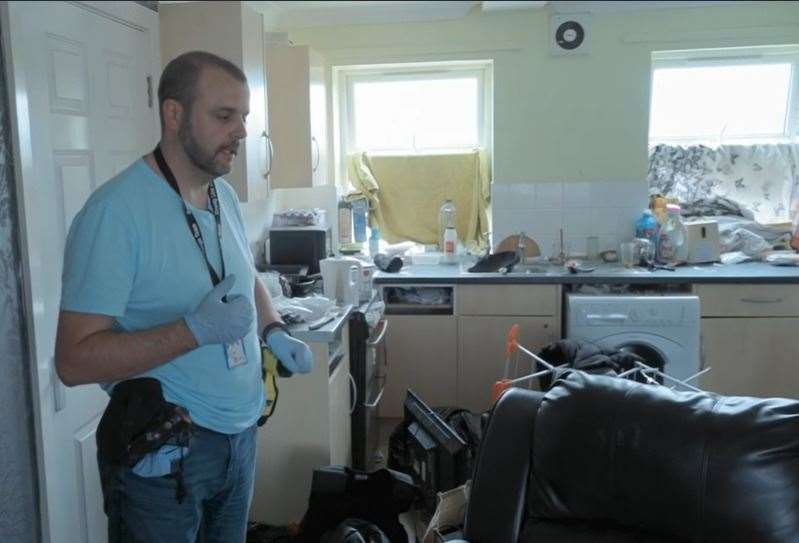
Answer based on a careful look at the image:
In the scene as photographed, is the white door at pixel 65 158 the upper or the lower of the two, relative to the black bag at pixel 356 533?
upper

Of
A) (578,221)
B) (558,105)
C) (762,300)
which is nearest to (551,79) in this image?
(558,105)

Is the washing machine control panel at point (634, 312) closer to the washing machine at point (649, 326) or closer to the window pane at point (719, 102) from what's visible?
the washing machine at point (649, 326)

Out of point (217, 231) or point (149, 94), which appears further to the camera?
point (149, 94)

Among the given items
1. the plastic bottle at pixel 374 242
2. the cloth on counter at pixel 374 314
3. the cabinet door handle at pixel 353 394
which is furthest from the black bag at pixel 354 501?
the plastic bottle at pixel 374 242

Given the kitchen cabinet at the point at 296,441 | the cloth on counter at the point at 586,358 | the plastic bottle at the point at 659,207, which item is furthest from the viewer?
the plastic bottle at the point at 659,207

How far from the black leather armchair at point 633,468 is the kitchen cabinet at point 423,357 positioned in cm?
157

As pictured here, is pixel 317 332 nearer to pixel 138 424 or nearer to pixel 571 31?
pixel 138 424

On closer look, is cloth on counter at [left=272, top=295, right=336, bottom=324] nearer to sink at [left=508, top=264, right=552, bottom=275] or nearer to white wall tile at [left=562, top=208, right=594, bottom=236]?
sink at [left=508, top=264, right=552, bottom=275]

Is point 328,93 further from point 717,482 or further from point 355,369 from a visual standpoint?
point 717,482

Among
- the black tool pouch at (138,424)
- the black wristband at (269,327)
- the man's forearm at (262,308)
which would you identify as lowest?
the black tool pouch at (138,424)

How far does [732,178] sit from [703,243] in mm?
510

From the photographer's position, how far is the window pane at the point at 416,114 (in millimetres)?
3363

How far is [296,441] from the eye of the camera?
2.11 m

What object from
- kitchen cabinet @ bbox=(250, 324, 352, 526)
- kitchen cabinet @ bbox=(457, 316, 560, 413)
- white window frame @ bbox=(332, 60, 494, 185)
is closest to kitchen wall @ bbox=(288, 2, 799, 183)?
white window frame @ bbox=(332, 60, 494, 185)
